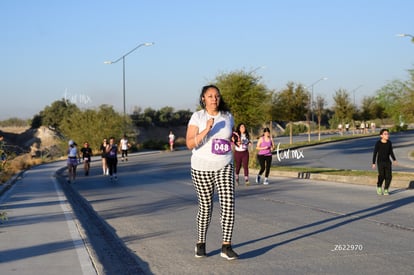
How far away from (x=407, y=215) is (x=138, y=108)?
7420 cm

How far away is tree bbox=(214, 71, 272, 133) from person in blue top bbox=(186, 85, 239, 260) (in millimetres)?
23316

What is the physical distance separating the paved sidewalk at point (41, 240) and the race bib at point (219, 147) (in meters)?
1.90

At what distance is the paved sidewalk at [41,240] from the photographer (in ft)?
23.0

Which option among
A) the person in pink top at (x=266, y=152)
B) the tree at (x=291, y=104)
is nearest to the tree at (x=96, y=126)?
the tree at (x=291, y=104)

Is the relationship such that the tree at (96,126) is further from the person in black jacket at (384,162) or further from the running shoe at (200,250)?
the running shoe at (200,250)

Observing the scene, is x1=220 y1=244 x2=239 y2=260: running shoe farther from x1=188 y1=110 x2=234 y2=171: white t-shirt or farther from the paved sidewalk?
the paved sidewalk

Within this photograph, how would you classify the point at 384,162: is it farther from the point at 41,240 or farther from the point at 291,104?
the point at 291,104

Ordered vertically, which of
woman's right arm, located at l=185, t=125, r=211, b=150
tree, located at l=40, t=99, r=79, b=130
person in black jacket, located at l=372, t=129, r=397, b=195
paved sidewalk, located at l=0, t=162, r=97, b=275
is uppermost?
tree, located at l=40, t=99, r=79, b=130

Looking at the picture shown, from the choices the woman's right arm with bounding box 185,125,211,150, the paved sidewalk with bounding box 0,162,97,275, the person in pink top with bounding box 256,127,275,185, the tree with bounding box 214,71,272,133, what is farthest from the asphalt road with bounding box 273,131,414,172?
the woman's right arm with bounding box 185,125,211,150

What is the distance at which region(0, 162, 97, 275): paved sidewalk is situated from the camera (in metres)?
7.00

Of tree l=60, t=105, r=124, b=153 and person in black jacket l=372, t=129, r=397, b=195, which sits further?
tree l=60, t=105, r=124, b=153

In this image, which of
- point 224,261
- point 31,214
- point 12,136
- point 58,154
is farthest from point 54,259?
point 12,136

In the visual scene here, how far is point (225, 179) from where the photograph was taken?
7.04 m

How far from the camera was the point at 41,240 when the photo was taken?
8.82 metres
